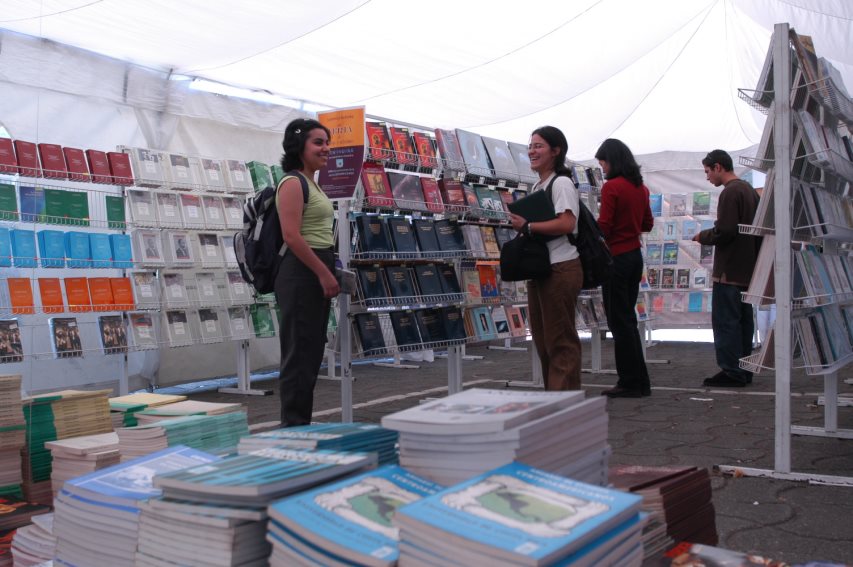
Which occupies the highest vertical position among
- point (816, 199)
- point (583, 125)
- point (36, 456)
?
point (583, 125)

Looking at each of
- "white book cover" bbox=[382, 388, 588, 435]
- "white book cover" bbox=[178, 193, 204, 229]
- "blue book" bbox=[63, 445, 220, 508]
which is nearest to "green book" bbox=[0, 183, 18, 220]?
"white book cover" bbox=[178, 193, 204, 229]

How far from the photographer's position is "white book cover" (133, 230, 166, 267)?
247 inches

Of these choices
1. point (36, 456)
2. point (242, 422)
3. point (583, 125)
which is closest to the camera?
point (242, 422)

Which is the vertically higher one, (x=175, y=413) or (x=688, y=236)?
(x=688, y=236)

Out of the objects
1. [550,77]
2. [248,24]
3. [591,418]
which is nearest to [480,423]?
[591,418]

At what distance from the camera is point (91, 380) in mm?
6695

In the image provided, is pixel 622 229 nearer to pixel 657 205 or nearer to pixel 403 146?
pixel 403 146

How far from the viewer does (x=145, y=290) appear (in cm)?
631

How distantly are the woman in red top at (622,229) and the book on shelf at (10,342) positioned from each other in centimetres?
421

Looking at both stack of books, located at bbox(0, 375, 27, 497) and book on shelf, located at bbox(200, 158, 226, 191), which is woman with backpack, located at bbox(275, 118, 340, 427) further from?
book on shelf, located at bbox(200, 158, 226, 191)

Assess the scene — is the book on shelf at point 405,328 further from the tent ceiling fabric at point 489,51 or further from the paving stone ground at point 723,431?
the tent ceiling fabric at point 489,51

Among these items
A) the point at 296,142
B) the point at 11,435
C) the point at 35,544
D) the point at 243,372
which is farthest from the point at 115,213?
the point at 35,544

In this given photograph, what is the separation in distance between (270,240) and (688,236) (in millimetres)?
8557

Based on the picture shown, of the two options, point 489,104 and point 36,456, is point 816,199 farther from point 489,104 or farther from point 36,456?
point 489,104
